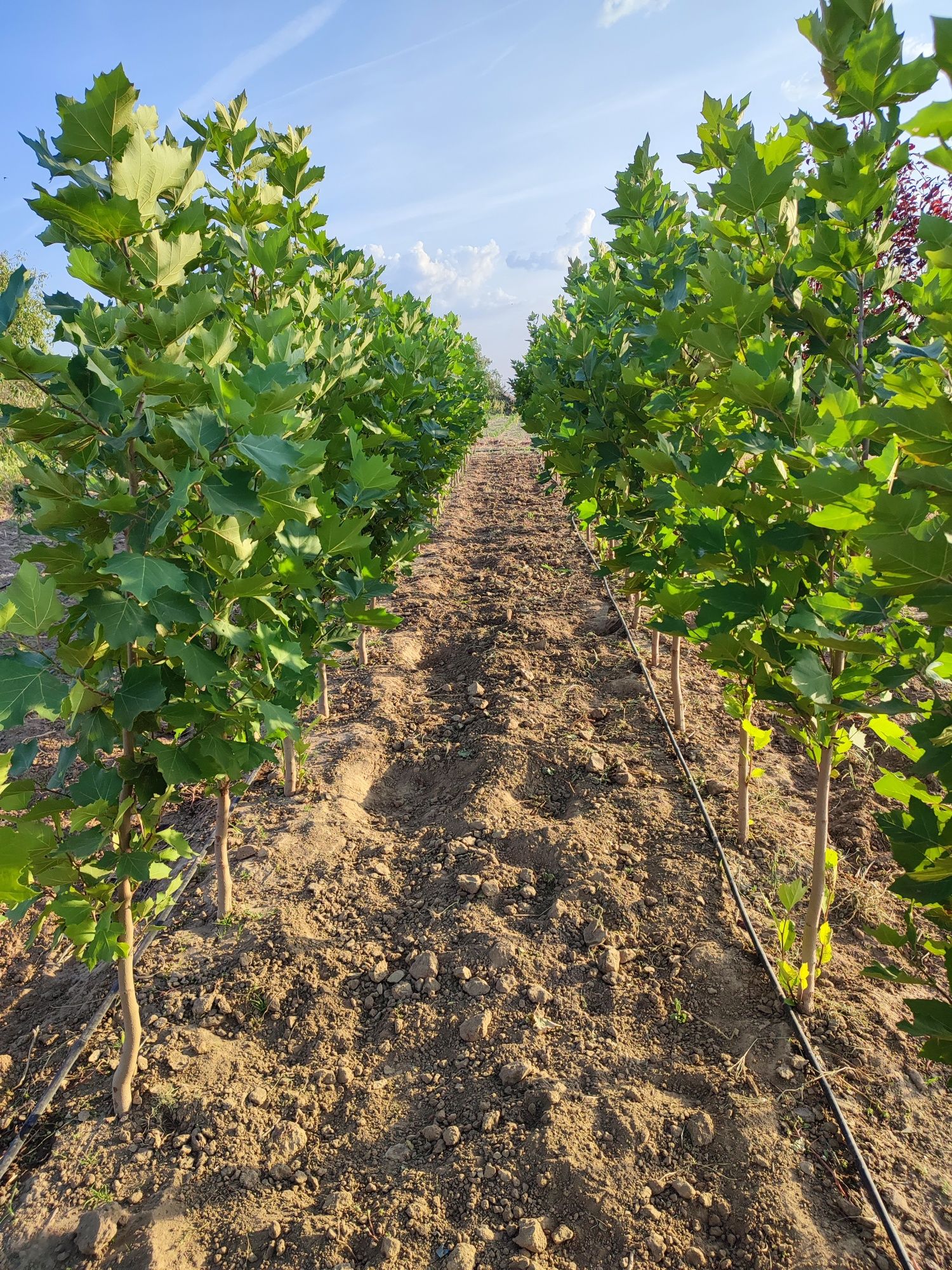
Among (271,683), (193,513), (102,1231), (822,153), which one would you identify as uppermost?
(822,153)

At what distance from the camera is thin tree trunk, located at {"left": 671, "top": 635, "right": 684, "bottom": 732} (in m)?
4.52

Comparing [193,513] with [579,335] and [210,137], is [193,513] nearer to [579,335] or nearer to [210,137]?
[210,137]

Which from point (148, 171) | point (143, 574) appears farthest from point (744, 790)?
point (148, 171)

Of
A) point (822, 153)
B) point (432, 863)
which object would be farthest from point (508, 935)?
point (822, 153)

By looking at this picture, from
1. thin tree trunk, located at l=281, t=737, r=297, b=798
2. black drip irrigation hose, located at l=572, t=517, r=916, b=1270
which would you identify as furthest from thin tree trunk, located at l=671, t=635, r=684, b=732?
thin tree trunk, located at l=281, t=737, r=297, b=798

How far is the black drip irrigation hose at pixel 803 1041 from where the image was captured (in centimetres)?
204

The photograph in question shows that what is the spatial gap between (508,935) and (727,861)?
1.07 meters

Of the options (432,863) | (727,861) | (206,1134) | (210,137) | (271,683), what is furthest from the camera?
(432,863)

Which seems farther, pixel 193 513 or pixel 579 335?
pixel 579 335

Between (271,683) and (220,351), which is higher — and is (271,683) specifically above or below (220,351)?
below

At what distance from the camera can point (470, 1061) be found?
274cm

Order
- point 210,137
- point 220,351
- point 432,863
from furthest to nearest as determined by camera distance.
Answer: point 432,863 < point 210,137 < point 220,351

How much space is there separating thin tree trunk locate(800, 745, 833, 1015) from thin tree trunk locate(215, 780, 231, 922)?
226cm

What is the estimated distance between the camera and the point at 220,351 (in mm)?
1854
